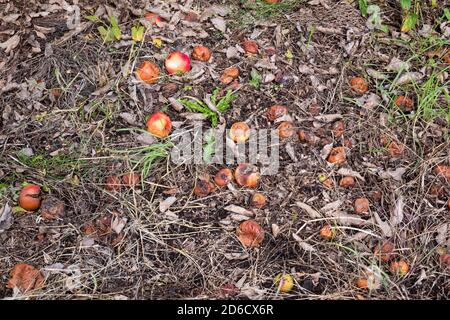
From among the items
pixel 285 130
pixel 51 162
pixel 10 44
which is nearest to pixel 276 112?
pixel 285 130

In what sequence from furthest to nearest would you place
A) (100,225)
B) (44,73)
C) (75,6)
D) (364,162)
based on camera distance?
(75,6)
(44,73)
(364,162)
(100,225)

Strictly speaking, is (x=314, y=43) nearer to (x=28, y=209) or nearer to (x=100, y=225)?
(x=100, y=225)

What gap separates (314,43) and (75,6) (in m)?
1.88

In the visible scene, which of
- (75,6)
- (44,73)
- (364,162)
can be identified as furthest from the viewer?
(75,6)

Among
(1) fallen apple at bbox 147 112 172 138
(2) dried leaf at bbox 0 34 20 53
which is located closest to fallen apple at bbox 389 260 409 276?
(1) fallen apple at bbox 147 112 172 138

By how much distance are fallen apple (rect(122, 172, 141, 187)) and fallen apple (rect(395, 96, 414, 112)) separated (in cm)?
186

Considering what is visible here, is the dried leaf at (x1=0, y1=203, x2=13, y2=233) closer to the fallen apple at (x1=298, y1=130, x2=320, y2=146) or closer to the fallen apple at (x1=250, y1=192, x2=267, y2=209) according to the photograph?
the fallen apple at (x1=250, y1=192, x2=267, y2=209)

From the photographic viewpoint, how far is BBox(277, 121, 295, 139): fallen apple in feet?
10.3

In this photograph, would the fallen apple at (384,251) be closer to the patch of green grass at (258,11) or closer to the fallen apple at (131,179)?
the fallen apple at (131,179)

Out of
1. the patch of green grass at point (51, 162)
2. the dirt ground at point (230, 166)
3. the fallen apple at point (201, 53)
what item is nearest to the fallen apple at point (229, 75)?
the dirt ground at point (230, 166)

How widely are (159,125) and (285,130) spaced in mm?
843

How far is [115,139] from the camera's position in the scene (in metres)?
3.15

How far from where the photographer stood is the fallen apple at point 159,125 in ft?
10.1
